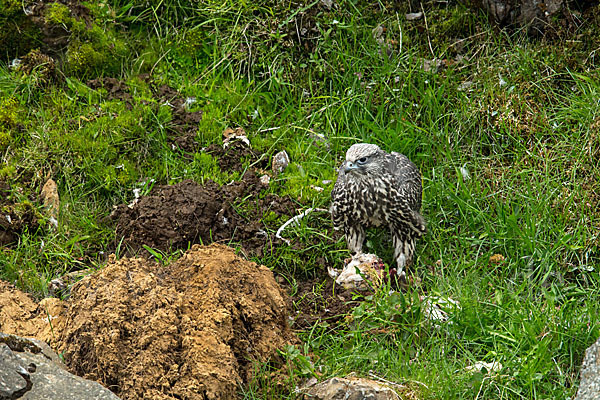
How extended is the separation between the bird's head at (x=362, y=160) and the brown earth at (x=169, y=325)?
3.76 ft

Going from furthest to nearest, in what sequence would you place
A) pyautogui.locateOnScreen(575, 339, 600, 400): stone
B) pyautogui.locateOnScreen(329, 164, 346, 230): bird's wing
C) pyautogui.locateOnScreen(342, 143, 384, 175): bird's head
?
pyautogui.locateOnScreen(329, 164, 346, 230): bird's wing → pyautogui.locateOnScreen(342, 143, 384, 175): bird's head → pyautogui.locateOnScreen(575, 339, 600, 400): stone

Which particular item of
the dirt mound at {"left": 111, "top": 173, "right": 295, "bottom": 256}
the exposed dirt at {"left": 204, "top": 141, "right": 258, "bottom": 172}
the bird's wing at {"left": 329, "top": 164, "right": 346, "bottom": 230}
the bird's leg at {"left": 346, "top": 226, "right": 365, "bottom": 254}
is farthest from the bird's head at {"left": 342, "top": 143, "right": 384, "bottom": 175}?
the exposed dirt at {"left": 204, "top": 141, "right": 258, "bottom": 172}

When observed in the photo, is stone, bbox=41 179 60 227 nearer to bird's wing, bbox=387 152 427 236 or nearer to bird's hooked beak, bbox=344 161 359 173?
bird's hooked beak, bbox=344 161 359 173

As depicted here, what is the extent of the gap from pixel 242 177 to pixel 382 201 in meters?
1.41

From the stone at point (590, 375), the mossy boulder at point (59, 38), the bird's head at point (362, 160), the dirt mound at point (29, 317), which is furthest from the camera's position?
the mossy boulder at point (59, 38)

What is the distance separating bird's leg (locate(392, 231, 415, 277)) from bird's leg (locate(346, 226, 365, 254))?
0.25 m

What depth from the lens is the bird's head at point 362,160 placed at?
5.24 m

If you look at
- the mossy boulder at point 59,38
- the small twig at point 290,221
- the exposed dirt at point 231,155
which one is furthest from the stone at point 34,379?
the mossy boulder at point 59,38

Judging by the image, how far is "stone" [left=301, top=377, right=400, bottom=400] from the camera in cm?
396

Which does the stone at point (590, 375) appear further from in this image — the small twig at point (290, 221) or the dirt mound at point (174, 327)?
the small twig at point (290, 221)

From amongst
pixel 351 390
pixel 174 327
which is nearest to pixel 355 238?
pixel 351 390

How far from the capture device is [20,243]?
18.4ft

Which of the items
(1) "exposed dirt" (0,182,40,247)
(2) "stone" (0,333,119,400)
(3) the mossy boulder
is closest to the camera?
(2) "stone" (0,333,119,400)

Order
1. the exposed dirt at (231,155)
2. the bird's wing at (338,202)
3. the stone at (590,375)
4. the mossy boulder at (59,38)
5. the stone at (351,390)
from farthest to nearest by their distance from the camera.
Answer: the mossy boulder at (59,38)
the exposed dirt at (231,155)
the bird's wing at (338,202)
the stone at (351,390)
the stone at (590,375)
